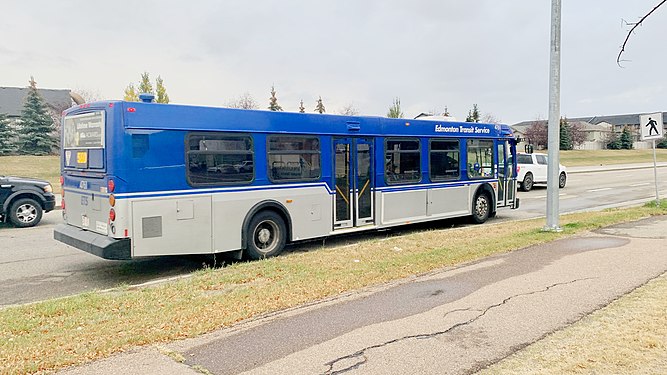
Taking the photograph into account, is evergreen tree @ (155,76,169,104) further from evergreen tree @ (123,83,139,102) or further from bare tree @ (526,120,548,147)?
bare tree @ (526,120,548,147)

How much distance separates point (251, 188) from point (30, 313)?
13.1 ft

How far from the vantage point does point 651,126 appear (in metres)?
15.3

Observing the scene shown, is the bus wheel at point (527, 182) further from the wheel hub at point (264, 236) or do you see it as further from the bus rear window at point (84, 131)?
the bus rear window at point (84, 131)

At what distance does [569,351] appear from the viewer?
4.41 m

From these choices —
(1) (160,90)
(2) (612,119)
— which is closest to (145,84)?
(1) (160,90)

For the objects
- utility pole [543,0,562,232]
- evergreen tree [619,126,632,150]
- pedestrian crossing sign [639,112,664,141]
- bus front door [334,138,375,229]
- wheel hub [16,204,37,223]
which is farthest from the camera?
evergreen tree [619,126,632,150]

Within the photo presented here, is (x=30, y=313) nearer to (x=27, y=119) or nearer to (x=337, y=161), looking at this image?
(x=337, y=161)

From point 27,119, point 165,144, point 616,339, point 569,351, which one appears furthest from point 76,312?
point 27,119

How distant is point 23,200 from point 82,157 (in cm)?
638

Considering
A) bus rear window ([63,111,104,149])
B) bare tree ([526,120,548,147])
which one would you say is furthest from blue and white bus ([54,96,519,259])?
bare tree ([526,120,548,147])

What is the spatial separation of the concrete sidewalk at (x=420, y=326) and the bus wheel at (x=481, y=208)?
5.64 m

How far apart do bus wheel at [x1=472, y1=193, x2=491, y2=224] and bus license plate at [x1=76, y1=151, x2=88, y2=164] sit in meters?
9.05

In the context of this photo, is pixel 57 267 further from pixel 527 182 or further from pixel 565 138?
pixel 565 138

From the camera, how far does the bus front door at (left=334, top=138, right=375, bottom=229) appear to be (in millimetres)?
10508
